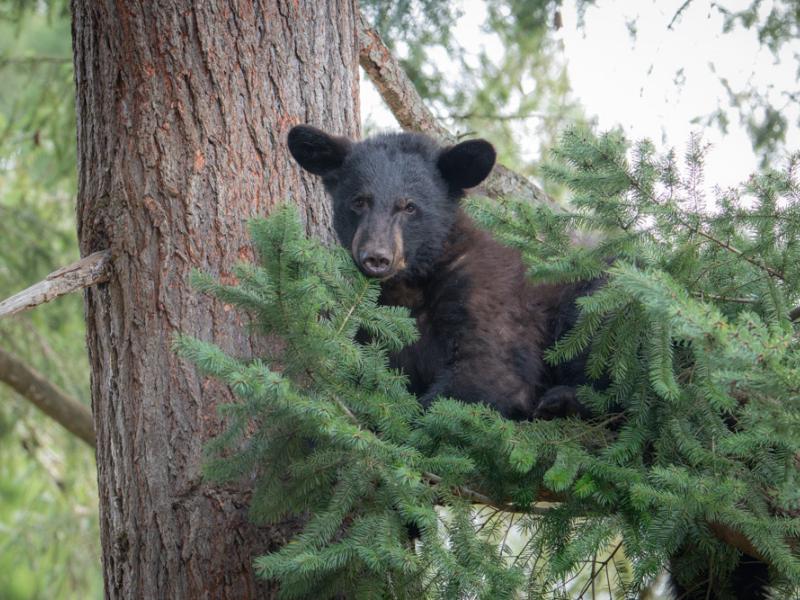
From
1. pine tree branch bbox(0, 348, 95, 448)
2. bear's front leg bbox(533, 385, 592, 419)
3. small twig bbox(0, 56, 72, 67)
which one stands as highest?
small twig bbox(0, 56, 72, 67)

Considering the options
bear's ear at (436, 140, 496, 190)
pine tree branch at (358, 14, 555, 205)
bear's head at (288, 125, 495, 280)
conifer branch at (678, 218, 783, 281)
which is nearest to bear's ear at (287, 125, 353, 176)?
bear's head at (288, 125, 495, 280)

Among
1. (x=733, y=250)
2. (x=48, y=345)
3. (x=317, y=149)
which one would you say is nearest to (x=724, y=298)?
(x=733, y=250)

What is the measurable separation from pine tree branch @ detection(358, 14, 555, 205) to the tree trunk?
0.94 m

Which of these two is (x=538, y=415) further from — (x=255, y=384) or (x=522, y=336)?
(x=255, y=384)

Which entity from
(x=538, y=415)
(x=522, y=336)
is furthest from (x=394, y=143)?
(x=538, y=415)

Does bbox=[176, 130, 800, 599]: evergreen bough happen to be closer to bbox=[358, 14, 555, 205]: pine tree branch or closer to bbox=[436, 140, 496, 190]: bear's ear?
bbox=[436, 140, 496, 190]: bear's ear

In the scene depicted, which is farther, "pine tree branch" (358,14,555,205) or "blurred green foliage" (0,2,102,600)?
"blurred green foliage" (0,2,102,600)

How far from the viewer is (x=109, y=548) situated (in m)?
4.32

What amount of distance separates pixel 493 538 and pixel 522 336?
1286mm

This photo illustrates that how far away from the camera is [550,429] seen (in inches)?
146

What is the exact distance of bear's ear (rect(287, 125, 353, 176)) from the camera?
4.69 m

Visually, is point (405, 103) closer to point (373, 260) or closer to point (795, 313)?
point (373, 260)

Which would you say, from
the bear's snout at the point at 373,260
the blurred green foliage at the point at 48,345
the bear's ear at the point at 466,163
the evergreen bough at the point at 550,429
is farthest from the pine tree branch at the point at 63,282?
the blurred green foliage at the point at 48,345

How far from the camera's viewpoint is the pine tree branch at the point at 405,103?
5.77 meters
